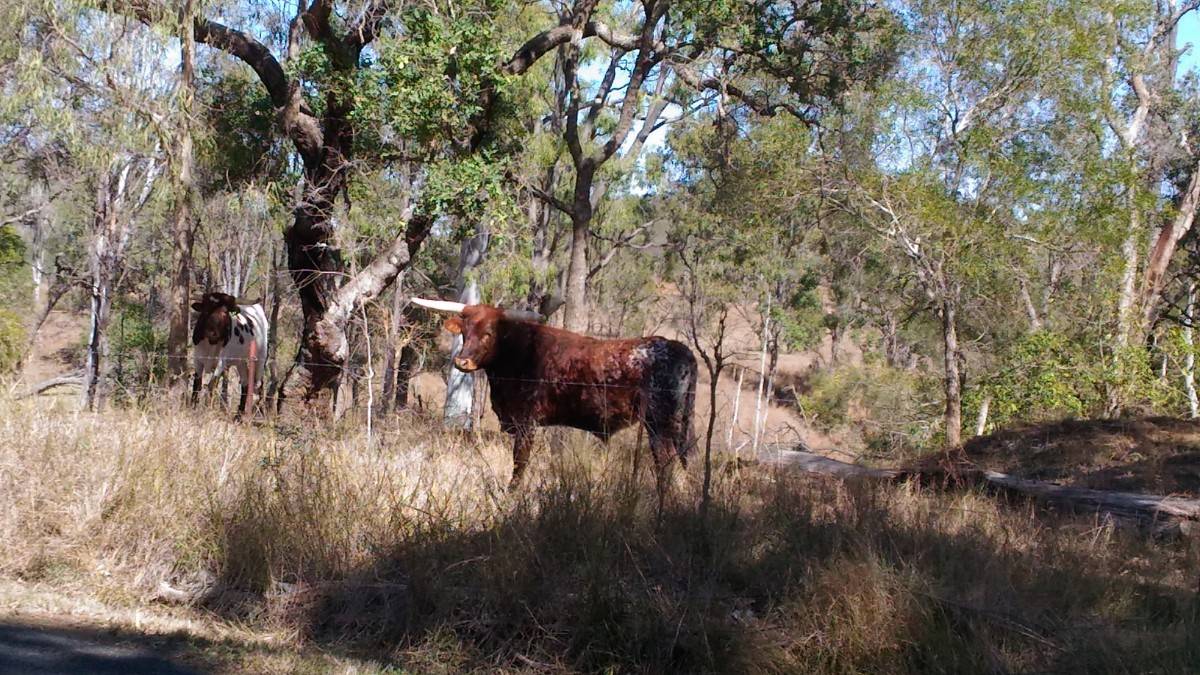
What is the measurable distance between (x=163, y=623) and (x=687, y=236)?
26101 millimetres

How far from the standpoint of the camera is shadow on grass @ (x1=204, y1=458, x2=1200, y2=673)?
5.31 m

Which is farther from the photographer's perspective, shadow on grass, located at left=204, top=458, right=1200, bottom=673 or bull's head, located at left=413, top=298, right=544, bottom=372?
bull's head, located at left=413, top=298, right=544, bottom=372

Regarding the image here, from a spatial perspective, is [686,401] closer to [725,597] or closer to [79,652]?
[725,597]

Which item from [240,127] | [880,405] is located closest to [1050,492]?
[240,127]

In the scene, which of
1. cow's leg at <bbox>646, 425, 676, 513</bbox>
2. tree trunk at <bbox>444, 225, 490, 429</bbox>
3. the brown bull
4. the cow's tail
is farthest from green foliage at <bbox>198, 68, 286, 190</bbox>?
cow's leg at <bbox>646, 425, 676, 513</bbox>

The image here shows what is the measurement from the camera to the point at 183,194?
11938 millimetres

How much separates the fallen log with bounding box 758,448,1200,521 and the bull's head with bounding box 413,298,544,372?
2456 mm

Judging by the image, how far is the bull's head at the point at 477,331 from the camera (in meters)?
8.73

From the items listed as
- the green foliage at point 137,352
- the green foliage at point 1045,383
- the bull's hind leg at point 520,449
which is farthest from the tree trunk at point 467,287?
the bull's hind leg at point 520,449

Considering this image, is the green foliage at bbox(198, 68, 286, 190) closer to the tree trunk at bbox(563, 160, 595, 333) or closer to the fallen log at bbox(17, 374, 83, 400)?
the fallen log at bbox(17, 374, 83, 400)

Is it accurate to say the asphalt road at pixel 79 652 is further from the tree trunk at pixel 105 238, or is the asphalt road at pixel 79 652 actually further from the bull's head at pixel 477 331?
the tree trunk at pixel 105 238

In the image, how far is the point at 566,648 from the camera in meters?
5.51

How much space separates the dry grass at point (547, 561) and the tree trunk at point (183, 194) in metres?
A: 4.64

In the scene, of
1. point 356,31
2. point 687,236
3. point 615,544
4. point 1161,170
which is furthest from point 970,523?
point 687,236
